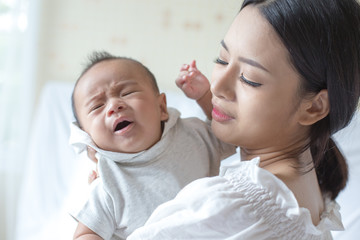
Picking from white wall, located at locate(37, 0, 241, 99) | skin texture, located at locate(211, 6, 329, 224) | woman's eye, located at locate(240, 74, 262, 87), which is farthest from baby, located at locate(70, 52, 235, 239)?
white wall, located at locate(37, 0, 241, 99)

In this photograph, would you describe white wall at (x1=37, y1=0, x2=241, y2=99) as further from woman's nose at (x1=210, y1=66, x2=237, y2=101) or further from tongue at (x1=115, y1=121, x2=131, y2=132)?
woman's nose at (x1=210, y1=66, x2=237, y2=101)

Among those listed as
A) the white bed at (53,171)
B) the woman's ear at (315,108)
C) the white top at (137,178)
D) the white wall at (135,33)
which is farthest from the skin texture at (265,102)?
the white wall at (135,33)

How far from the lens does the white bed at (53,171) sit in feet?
7.00

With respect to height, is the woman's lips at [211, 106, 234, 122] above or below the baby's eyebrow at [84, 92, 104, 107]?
above

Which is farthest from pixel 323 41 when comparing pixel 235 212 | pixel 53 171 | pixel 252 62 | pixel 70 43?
pixel 70 43

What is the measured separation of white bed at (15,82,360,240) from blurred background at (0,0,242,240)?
0.33 feet

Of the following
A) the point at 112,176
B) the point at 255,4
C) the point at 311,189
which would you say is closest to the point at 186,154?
the point at 112,176

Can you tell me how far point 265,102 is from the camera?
91 centimetres

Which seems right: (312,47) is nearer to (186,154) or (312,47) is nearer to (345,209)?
(186,154)

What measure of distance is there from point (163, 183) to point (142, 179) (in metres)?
0.07

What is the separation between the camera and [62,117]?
2.57 m

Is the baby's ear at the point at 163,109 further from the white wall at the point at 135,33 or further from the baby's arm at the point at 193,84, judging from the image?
the white wall at the point at 135,33

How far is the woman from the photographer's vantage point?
2.69 feet

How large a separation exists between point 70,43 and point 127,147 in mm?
2090
